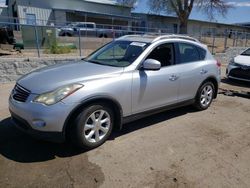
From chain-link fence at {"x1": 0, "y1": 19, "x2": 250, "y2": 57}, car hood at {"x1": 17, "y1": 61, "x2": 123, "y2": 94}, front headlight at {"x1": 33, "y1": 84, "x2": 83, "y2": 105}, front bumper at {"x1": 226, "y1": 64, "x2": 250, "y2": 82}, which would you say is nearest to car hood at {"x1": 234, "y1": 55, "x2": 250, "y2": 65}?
front bumper at {"x1": 226, "y1": 64, "x2": 250, "y2": 82}

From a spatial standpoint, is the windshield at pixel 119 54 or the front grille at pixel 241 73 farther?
the front grille at pixel 241 73

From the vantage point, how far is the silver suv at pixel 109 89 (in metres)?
3.28

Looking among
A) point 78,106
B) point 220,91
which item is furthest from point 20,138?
point 220,91

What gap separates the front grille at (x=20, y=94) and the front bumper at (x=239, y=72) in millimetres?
7456

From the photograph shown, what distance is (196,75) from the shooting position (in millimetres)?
5066

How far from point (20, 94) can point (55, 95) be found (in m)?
0.61

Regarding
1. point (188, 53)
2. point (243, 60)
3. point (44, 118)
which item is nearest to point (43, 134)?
point (44, 118)

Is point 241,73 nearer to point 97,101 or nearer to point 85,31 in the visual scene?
point 97,101

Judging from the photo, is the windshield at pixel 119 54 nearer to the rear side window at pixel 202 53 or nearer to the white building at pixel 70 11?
the rear side window at pixel 202 53

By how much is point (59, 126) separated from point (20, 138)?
44.6 inches

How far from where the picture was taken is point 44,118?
3.20 metres

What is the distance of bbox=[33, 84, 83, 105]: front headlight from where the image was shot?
10.6ft

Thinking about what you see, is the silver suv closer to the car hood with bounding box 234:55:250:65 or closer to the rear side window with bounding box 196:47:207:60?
the rear side window with bounding box 196:47:207:60

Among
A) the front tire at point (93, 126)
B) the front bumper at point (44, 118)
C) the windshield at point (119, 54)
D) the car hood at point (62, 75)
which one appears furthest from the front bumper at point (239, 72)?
the front bumper at point (44, 118)
